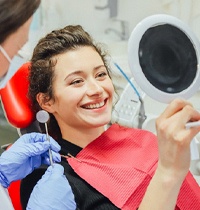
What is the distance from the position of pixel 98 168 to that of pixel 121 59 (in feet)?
3.82

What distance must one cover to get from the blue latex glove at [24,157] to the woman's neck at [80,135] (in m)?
0.13

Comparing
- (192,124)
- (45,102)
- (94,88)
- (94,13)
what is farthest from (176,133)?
(94,13)

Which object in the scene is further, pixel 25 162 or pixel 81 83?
pixel 81 83

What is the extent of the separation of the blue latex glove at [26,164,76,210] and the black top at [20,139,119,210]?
59mm

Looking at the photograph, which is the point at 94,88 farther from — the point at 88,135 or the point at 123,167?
the point at 123,167

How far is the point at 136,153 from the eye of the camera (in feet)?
5.49

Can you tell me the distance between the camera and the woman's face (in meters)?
1.63

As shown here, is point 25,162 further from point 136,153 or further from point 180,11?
point 180,11

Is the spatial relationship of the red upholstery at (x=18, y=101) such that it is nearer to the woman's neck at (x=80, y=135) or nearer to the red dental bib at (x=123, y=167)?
the woman's neck at (x=80, y=135)

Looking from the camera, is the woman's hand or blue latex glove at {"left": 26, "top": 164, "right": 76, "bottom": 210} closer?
the woman's hand

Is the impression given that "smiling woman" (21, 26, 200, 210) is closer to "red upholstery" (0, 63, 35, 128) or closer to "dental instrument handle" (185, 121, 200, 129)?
"red upholstery" (0, 63, 35, 128)

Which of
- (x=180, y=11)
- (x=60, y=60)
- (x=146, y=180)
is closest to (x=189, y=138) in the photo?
(x=146, y=180)

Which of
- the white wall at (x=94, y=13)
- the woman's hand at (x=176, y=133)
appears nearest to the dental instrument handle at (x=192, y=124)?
the woman's hand at (x=176, y=133)

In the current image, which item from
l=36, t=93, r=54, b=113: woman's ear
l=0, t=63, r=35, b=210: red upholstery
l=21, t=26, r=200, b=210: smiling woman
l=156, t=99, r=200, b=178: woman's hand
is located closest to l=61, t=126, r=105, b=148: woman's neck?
l=21, t=26, r=200, b=210: smiling woman
